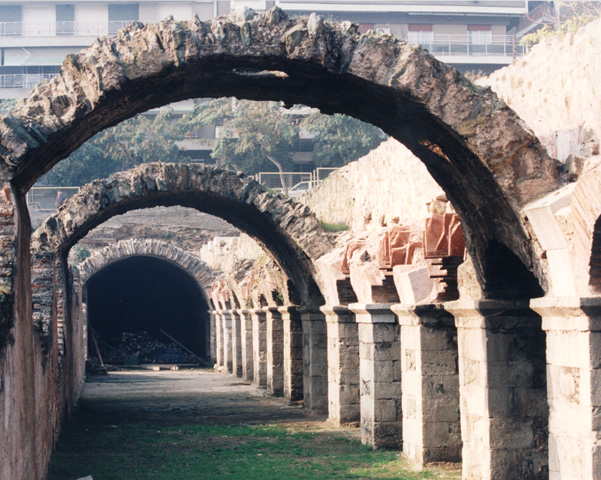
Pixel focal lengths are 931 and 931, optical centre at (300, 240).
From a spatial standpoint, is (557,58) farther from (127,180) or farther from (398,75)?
(127,180)

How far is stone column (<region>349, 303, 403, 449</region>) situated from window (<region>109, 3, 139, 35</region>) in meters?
45.4

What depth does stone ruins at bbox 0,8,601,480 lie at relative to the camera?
20.5 ft

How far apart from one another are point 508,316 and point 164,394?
13060 millimetres

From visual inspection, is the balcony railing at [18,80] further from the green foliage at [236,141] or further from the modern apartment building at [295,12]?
the green foliage at [236,141]

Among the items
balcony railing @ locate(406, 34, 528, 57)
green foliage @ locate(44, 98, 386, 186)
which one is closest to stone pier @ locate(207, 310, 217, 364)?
green foliage @ locate(44, 98, 386, 186)

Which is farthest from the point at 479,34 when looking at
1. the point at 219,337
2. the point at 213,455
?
the point at 213,455

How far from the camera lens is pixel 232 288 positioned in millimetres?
23062

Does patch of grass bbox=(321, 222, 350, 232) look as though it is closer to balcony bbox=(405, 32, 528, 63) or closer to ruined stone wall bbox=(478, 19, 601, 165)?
ruined stone wall bbox=(478, 19, 601, 165)

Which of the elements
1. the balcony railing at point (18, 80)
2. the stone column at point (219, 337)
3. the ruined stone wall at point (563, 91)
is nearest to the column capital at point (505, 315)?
the ruined stone wall at point (563, 91)

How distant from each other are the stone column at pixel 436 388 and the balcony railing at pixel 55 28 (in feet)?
151

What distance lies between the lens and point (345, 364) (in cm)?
1280

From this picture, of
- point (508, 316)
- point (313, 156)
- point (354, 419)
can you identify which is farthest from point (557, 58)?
point (313, 156)

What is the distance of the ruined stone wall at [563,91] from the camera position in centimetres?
698

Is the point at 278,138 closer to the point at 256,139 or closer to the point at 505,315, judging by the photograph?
the point at 256,139
